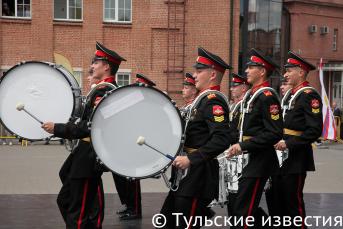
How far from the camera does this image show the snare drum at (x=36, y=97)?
20.5 ft

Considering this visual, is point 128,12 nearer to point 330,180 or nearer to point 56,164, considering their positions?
point 56,164

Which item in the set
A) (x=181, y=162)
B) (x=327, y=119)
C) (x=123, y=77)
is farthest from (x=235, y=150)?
(x=123, y=77)

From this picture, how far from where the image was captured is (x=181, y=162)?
17.5 feet

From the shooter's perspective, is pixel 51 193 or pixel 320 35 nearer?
pixel 51 193

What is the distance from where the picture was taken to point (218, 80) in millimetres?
5777

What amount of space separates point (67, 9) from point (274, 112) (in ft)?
60.4

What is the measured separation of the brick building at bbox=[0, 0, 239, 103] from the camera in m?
23.1

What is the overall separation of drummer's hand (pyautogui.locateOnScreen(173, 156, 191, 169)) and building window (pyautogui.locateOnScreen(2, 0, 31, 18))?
19075mm

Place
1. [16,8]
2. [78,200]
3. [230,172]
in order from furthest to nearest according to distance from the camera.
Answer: [16,8] → [230,172] → [78,200]

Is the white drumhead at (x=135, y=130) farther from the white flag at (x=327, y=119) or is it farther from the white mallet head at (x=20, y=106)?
the white flag at (x=327, y=119)

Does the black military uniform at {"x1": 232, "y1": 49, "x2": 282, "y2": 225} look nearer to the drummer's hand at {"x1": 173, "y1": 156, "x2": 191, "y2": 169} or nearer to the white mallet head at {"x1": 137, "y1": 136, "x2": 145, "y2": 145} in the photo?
the drummer's hand at {"x1": 173, "y1": 156, "x2": 191, "y2": 169}

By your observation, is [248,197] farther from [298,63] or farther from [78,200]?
[298,63]

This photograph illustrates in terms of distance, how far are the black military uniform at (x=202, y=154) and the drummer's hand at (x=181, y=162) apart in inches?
1.9

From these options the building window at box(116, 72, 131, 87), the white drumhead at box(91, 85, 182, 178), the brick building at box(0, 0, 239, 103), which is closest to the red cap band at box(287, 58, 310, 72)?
the white drumhead at box(91, 85, 182, 178)
